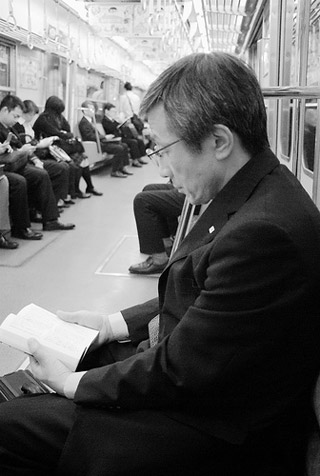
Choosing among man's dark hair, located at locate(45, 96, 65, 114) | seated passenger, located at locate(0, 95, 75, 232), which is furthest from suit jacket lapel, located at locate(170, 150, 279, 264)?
man's dark hair, located at locate(45, 96, 65, 114)

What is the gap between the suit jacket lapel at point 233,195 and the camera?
127cm

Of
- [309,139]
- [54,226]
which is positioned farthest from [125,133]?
[309,139]

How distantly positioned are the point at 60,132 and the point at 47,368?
639 cm

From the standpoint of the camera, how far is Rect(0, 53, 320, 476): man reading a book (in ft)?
3.67

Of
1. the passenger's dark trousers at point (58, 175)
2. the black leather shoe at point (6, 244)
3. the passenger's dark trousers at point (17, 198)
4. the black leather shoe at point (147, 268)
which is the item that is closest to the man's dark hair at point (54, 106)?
the passenger's dark trousers at point (58, 175)

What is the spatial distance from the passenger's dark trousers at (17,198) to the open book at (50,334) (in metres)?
3.79

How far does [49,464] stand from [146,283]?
292cm

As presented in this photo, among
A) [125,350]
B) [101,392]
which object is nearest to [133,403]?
[101,392]

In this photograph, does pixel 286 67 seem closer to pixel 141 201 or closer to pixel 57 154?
pixel 141 201

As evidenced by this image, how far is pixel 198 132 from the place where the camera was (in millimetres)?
1248

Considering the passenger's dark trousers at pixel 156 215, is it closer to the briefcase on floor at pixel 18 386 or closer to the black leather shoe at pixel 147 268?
the black leather shoe at pixel 147 268

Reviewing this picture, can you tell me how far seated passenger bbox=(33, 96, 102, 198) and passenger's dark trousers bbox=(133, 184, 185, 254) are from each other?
11.3 ft

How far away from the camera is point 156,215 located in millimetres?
4359

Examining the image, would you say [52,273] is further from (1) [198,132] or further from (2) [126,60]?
(2) [126,60]
